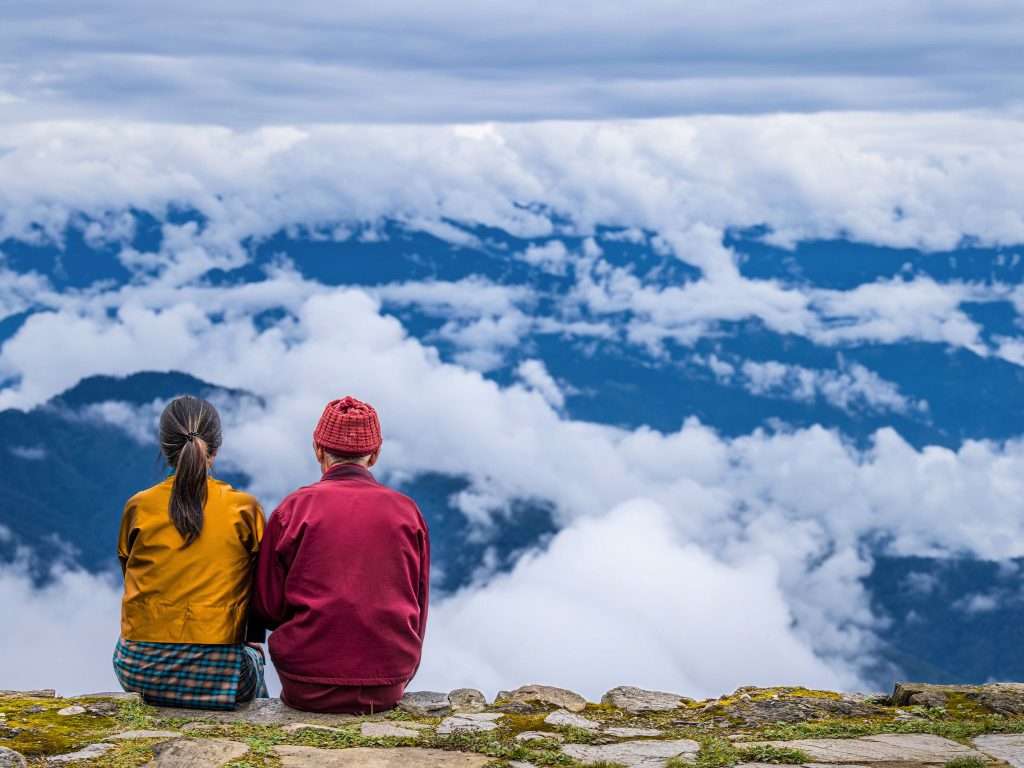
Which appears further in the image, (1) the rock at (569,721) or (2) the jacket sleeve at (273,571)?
(2) the jacket sleeve at (273,571)

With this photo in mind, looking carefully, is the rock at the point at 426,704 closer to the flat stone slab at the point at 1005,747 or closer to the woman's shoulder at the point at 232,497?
the woman's shoulder at the point at 232,497

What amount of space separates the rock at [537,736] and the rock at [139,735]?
95.3 inches

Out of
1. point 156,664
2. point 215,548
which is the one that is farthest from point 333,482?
point 156,664

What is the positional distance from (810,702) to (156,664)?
530 cm

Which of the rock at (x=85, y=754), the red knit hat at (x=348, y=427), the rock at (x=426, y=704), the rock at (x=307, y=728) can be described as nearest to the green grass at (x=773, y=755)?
the rock at (x=426, y=704)

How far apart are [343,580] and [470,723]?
1461 millimetres

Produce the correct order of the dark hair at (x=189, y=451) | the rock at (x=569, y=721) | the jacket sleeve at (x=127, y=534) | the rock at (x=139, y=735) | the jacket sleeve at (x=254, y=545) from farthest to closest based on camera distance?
the jacket sleeve at (x=254, y=545) < the jacket sleeve at (x=127, y=534) < the rock at (x=569, y=721) < the dark hair at (x=189, y=451) < the rock at (x=139, y=735)

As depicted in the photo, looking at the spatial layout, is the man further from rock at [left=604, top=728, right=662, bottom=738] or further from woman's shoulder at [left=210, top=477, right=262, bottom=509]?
rock at [left=604, top=728, right=662, bottom=738]

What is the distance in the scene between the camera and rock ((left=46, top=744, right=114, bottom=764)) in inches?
306

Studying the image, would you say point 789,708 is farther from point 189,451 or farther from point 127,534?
point 127,534

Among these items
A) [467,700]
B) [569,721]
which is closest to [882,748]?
[569,721]

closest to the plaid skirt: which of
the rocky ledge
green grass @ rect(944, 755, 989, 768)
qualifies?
the rocky ledge

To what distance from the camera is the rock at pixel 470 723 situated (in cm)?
877

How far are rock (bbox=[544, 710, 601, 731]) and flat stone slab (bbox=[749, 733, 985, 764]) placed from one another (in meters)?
1.28
